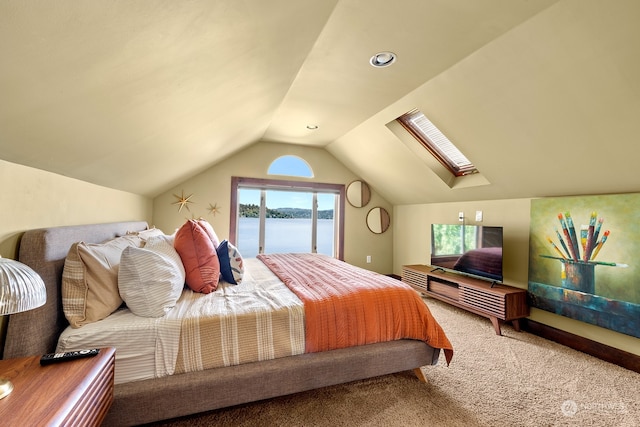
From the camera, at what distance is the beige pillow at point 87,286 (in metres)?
1.37

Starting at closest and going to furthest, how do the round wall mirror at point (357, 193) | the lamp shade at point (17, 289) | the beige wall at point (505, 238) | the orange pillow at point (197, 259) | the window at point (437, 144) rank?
Answer: the lamp shade at point (17, 289)
the orange pillow at point (197, 259)
the beige wall at point (505, 238)
the window at point (437, 144)
the round wall mirror at point (357, 193)

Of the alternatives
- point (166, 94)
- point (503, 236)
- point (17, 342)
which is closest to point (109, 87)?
point (166, 94)

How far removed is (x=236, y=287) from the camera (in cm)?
209

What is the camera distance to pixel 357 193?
5.01 meters

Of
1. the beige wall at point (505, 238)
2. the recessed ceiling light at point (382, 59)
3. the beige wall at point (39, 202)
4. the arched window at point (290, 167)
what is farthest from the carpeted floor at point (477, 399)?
the arched window at point (290, 167)

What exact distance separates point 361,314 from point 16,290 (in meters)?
1.60

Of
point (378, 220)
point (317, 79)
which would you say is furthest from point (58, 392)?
point (378, 220)

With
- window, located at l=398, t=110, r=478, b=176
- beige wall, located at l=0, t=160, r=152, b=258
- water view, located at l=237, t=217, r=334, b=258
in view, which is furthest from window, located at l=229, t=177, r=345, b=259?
beige wall, located at l=0, t=160, r=152, b=258

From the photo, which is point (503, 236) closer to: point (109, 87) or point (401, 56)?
point (401, 56)

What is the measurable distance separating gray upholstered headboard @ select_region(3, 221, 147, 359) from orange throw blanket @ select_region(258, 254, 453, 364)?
4.18 ft

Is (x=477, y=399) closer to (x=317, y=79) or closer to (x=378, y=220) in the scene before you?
(x=317, y=79)

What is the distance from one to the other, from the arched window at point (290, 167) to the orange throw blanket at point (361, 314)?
2.72m

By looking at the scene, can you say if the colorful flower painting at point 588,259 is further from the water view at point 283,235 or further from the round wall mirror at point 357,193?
the water view at point 283,235

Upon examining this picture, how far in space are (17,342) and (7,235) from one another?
18.9 inches
